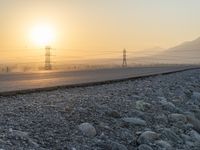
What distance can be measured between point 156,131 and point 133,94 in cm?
305

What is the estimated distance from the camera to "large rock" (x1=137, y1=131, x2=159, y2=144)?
989cm

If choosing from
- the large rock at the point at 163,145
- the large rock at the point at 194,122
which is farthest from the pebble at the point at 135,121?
the large rock at the point at 194,122

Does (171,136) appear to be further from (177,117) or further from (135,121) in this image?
(177,117)

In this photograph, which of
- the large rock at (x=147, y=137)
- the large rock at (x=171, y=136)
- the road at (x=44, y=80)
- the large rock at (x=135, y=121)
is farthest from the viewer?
the road at (x=44, y=80)

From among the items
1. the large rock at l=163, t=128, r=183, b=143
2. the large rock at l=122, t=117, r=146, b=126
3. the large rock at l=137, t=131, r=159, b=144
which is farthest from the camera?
Answer: the large rock at l=163, t=128, r=183, b=143

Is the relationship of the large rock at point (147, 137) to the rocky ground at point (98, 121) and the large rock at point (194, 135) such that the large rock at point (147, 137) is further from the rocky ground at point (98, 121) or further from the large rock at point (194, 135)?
the large rock at point (194, 135)

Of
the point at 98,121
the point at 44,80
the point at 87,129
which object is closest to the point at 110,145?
the point at 87,129

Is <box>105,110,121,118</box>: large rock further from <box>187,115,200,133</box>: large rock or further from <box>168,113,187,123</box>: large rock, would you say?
<box>187,115,200,133</box>: large rock

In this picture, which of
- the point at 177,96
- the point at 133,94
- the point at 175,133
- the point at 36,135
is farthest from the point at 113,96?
the point at 36,135

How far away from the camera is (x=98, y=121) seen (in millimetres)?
10164

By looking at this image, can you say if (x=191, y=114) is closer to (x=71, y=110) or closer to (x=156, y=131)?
(x=156, y=131)

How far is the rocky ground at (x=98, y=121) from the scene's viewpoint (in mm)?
8609

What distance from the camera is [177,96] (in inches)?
629

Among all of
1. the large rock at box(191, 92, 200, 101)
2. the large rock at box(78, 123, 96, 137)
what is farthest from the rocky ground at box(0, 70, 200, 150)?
the large rock at box(191, 92, 200, 101)
